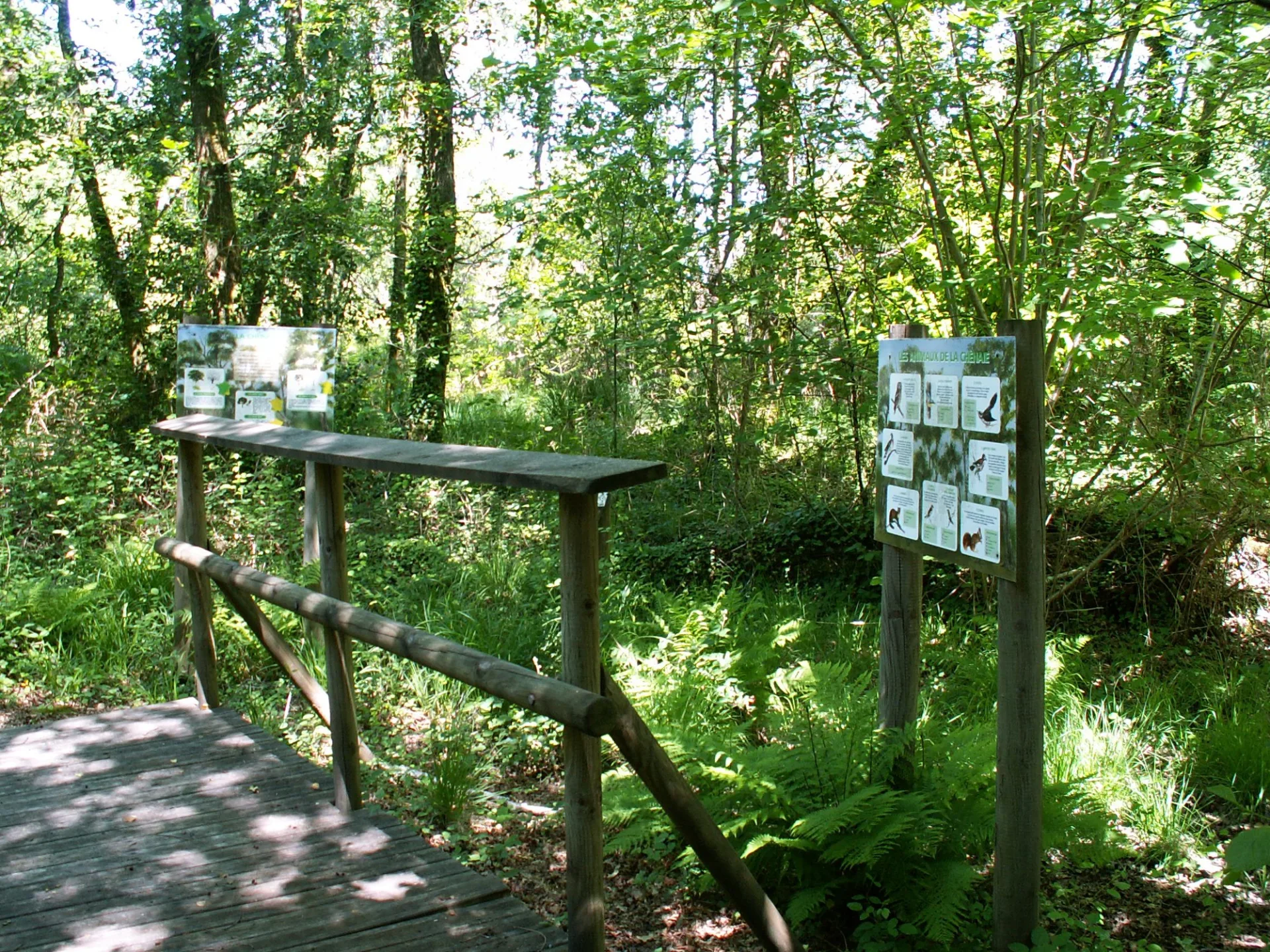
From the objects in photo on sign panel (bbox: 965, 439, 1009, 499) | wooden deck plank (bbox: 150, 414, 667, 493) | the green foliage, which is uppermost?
wooden deck plank (bbox: 150, 414, 667, 493)

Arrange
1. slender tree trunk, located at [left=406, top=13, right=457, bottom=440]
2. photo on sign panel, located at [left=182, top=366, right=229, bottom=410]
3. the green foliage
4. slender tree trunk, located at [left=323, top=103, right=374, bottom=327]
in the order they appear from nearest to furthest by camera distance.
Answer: the green foliage → photo on sign panel, located at [left=182, top=366, right=229, bottom=410] → slender tree trunk, located at [left=323, top=103, right=374, bottom=327] → slender tree trunk, located at [left=406, top=13, right=457, bottom=440]

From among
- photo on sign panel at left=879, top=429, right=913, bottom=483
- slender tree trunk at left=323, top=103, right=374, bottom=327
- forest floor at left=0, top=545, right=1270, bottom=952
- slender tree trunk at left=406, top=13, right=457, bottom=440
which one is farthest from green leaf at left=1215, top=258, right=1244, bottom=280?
slender tree trunk at left=323, top=103, right=374, bottom=327

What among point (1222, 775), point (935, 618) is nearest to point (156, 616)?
point (935, 618)

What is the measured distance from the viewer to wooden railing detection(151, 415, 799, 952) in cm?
261

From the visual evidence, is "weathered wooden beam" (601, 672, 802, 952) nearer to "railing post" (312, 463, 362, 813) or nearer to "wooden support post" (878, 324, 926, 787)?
"wooden support post" (878, 324, 926, 787)

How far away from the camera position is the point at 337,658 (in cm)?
369

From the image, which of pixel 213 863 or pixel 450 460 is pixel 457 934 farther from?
pixel 450 460

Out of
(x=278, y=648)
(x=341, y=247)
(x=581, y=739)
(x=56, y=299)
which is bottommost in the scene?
(x=278, y=648)

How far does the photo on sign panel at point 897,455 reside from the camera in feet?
10.7

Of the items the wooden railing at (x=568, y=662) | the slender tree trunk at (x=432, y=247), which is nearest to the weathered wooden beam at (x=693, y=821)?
the wooden railing at (x=568, y=662)

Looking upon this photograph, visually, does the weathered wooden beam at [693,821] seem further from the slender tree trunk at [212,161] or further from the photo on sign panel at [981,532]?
the slender tree trunk at [212,161]

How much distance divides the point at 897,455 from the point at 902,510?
0.59ft

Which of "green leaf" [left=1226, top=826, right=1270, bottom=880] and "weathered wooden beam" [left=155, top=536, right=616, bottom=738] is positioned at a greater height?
"weathered wooden beam" [left=155, top=536, right=616, bottom=738]

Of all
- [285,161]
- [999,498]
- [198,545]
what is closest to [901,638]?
[999,498]
